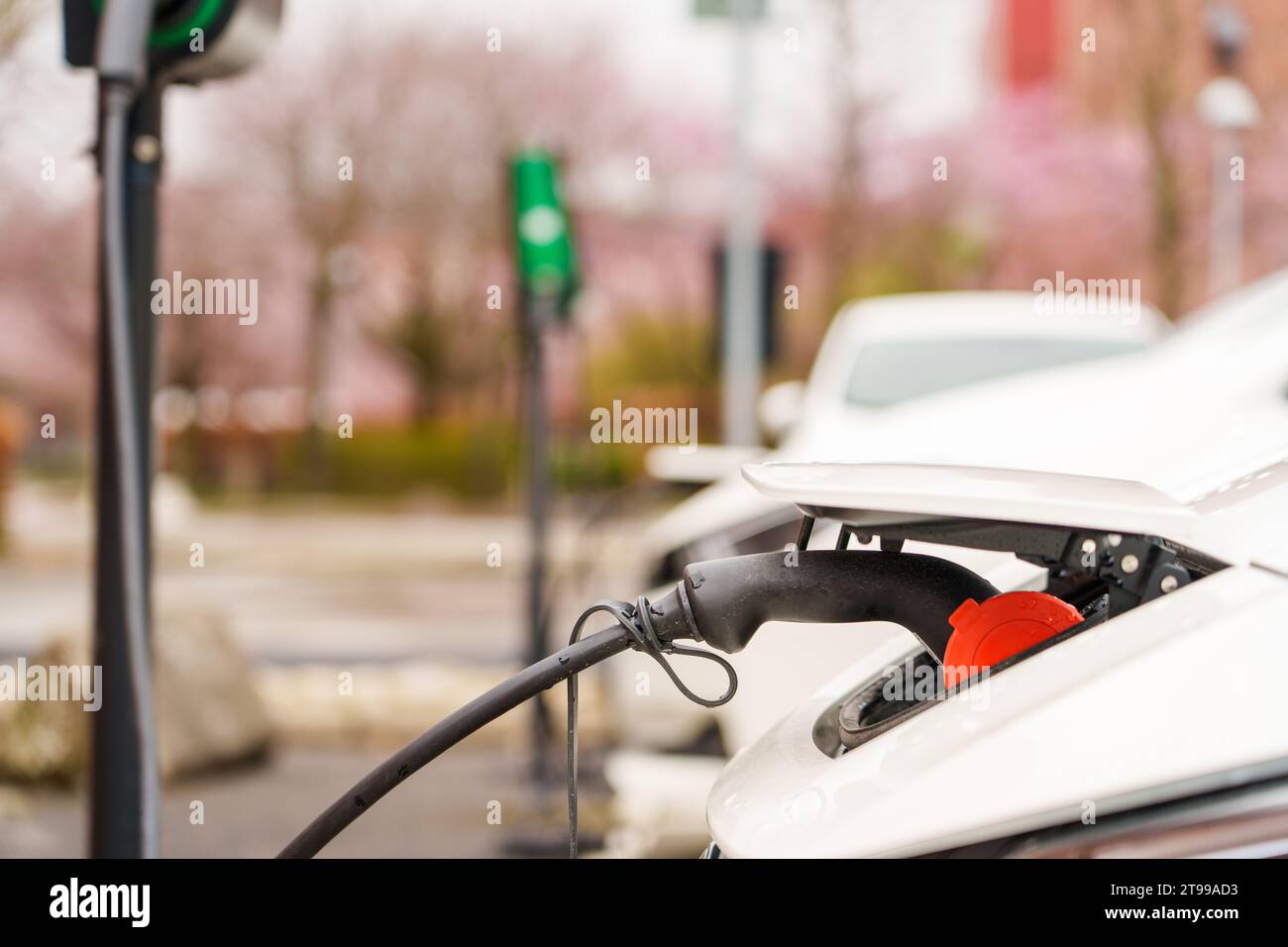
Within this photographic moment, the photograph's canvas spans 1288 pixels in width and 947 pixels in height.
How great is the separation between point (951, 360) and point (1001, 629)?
587cm

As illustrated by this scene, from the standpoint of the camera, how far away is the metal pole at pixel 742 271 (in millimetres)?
10625

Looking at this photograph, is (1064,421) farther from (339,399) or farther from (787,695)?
(339,399)

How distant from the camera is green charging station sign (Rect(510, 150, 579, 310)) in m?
5.55

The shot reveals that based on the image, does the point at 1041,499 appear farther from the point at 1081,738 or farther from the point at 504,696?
the point at 504,696

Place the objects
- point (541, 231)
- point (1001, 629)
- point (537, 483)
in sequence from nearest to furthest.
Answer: point (1001, 629)
point (541, 231)
point (537, 483)

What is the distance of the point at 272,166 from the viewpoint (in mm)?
22391

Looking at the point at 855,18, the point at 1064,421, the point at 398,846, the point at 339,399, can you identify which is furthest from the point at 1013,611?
the point at 339,399

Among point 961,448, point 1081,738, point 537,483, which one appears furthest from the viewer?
point 537,483

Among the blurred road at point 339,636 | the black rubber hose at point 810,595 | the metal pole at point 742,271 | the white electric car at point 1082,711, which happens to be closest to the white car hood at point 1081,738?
the white electric car at point 1082,711

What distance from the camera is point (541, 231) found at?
559 centimetres

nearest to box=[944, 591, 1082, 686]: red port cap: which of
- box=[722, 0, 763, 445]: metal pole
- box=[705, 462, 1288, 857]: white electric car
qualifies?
box=[705, 462, 1288, 857]: white electric car

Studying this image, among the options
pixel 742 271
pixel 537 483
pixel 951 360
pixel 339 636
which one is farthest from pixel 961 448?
pixel 339 636

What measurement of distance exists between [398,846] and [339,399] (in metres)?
→ 22.8

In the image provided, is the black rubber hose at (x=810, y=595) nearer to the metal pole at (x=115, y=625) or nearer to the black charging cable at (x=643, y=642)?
the black charging cable at (x=643, y=642)
